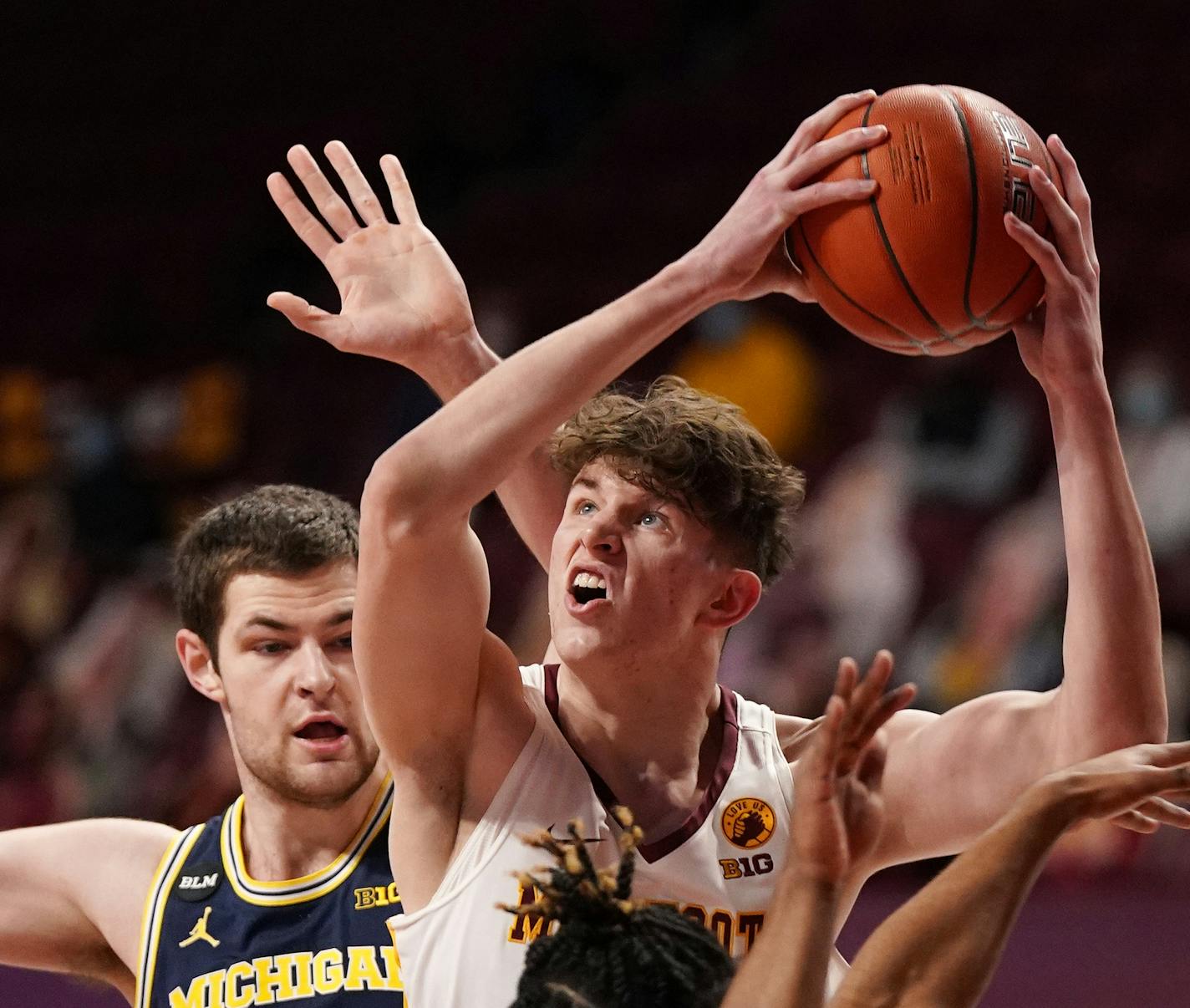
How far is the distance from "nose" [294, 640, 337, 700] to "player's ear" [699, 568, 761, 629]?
824 millimetres

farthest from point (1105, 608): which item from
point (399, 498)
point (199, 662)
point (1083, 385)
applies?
point (199, 662)

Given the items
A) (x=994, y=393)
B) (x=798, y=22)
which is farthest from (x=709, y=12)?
(x=994, y=393)

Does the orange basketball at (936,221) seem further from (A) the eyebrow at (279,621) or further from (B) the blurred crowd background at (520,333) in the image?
(B) the blurred crowd background at (520,333)

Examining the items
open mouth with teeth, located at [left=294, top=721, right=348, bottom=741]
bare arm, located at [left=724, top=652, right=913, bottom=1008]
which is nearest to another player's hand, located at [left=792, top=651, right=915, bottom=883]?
bare arm, located at [left=724, top=652, right=913, bottom=1008]

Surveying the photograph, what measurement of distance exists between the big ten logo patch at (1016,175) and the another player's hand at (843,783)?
0.91m

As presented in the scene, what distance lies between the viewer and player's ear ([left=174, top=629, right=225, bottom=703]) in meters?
3.61

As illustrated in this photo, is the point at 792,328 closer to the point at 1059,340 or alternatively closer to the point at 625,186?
the point at 625,186

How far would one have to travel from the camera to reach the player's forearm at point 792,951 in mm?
1976

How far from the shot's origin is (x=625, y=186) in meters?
11.2

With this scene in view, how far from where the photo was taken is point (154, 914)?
11.2 feet

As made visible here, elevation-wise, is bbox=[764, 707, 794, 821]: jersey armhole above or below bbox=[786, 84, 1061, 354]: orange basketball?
below

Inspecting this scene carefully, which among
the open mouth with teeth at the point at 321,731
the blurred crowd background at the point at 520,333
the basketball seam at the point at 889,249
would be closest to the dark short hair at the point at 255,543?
the open mouth with teeth at the point at 321,731

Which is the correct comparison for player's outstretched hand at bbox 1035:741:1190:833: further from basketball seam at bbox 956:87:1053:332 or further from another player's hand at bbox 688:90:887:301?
another player's hand at bbox 688:90:887:301

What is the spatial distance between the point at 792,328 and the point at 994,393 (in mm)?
1383
